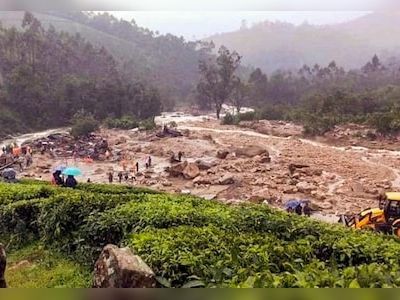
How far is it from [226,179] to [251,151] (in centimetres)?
262

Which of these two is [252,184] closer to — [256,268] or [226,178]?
[226,178]

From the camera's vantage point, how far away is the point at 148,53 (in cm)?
4209

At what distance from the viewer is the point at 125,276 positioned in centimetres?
264

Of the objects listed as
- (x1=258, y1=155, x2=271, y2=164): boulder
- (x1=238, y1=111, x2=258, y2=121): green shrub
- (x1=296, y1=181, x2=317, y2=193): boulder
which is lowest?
(x1=296, y1=181, x2=317, y2=193): boulder

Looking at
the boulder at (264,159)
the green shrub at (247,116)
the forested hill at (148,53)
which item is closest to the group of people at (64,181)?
the boulder at (264,159)

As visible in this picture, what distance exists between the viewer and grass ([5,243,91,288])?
429 centimetres

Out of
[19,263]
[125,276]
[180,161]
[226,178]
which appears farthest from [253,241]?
[180,161]

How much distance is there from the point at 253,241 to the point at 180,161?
10499mm

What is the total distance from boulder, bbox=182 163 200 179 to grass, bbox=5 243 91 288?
7.73 meters

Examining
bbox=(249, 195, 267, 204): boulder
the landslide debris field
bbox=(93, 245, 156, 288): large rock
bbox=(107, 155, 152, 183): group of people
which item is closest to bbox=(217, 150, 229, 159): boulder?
the landslide debris field

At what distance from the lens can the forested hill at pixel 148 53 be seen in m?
25.0

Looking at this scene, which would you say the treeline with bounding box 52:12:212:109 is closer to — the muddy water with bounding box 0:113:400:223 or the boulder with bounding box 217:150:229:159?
the muddy water with bounding box 0:113:400:223

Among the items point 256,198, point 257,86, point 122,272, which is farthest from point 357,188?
point 257,86

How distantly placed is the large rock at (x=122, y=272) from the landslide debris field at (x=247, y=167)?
26.2ft
